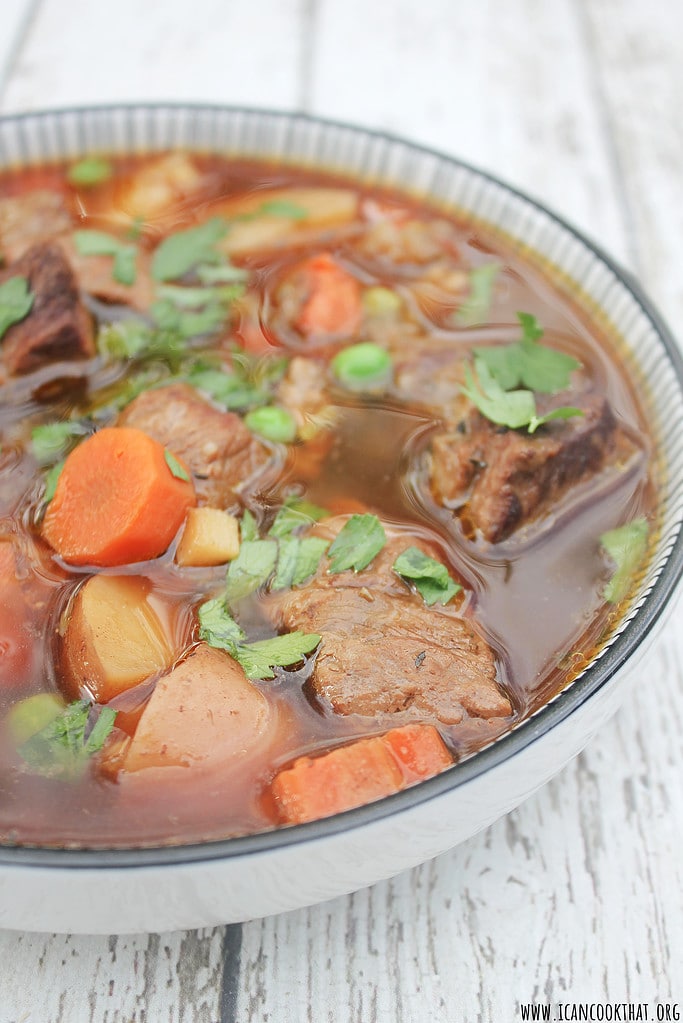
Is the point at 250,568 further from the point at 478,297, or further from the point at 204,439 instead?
the point at 478,297

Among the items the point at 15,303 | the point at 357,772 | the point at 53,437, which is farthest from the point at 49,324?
the point at 357,772

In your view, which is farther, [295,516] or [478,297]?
[478,297]

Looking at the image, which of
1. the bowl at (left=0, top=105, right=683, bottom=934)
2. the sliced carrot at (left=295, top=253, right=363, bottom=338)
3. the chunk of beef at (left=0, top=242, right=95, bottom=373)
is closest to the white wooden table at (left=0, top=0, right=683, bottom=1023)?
the bowl at (left=0, top=105, right=683, bottom=934)

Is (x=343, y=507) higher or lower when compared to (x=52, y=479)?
higher

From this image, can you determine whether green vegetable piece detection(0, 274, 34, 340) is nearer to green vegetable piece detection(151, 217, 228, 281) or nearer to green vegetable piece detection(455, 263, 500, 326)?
green vegetable piece detection(151, 217, 228, 281)

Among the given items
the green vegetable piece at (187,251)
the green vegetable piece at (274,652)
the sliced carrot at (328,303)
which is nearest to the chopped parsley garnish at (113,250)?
the green vegetable piece at (187,251)

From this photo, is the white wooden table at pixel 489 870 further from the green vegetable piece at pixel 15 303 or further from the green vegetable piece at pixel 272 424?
the green vegetable piece at pixel 15 303

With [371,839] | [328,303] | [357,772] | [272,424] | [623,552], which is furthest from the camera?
[328,303]
